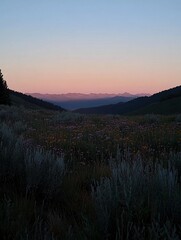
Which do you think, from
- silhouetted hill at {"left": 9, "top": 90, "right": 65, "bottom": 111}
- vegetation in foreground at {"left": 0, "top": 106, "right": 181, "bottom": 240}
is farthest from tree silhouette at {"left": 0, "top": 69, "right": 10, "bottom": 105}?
vegetation in foreground at {"left": 0, "top": 106, "right": 181, "bottom": 240}

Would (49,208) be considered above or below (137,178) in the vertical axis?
below

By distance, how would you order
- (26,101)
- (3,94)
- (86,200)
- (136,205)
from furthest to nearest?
(26,101), (3,94), (86,200), (136,205)

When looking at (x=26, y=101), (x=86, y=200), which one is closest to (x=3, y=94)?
(x=86, y=200)

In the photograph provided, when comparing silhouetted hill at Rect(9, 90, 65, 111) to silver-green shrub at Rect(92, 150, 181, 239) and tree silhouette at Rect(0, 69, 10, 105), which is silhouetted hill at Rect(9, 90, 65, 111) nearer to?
tree silhouette at Rect(0, 69, 10, 105)

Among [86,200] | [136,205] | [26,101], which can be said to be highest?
[26,101]

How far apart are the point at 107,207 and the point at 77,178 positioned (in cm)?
195

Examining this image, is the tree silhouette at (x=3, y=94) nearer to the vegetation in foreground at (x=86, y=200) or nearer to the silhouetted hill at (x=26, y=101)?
the silhouetted hill at (x=26, y=101)

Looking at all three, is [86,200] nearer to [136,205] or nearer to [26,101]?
[136,205]

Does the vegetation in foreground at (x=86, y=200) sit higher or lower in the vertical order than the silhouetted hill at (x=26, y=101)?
lower

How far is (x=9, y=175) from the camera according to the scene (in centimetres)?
452

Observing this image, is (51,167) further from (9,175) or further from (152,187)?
(152,187)

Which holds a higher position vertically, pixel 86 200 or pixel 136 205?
pixel 136 205

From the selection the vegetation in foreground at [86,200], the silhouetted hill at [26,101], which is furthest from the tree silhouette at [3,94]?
the vegetation in foreground at [86,200]

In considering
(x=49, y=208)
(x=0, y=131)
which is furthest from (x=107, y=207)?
(x=0, y=131)
